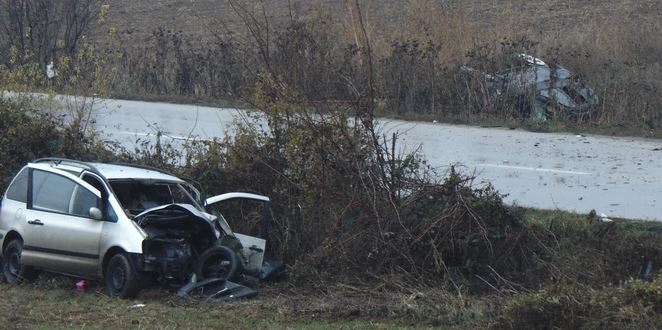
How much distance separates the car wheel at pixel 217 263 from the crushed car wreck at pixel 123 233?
0.01 m

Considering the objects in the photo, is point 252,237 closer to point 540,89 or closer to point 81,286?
point 81,286

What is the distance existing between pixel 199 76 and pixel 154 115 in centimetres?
267

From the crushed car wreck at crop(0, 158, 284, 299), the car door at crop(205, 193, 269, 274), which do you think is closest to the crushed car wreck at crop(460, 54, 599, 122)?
the car door at crop(205, 193, 269, 274)

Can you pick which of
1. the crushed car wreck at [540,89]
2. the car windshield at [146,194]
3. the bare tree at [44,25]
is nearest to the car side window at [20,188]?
the car windshield at [146,194]

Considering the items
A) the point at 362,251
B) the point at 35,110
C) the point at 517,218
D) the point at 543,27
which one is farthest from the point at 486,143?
the point at 543,27

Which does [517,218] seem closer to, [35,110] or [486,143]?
[486,143]

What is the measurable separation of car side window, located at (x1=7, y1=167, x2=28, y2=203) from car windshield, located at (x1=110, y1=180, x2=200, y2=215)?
1.37 m

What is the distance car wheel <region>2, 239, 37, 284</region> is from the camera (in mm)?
12141

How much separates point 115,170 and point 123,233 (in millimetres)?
1344

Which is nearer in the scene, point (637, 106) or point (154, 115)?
point (637, 106)

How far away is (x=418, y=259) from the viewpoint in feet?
38.5

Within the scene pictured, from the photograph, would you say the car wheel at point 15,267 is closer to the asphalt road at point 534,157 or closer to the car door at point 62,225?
the car door at point 62,225

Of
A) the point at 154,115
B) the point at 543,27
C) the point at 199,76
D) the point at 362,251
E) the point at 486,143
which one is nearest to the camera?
the point at 362,251

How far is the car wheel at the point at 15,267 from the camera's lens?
12.1 metres
